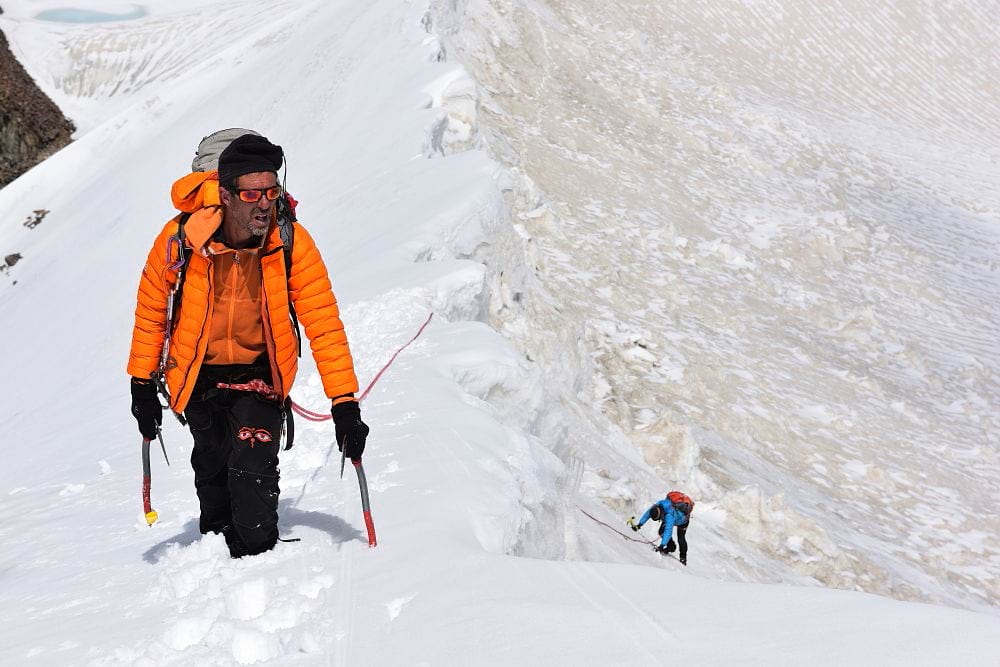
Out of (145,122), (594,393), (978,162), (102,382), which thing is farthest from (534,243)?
(978,162)

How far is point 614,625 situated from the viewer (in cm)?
307

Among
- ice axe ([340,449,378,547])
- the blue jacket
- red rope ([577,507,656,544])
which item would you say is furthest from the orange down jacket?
the blue jacket

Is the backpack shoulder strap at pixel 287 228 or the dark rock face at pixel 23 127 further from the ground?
the backpack shoulder strap at pixel 287 228

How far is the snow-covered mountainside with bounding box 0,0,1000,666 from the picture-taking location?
3365mm

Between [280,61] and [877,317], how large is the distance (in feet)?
46.4

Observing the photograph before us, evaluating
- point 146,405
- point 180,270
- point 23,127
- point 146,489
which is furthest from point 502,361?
point 23,127

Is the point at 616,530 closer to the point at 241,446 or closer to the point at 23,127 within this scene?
the point at 241,446

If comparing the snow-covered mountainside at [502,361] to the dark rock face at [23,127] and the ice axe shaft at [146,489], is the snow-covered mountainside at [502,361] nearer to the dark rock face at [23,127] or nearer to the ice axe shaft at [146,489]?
the ice axe shaft at [146,489]

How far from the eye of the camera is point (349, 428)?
12.4 feet

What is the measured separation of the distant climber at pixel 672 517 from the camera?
29.3 feet

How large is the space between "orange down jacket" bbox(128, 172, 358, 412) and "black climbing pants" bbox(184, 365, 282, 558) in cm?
10

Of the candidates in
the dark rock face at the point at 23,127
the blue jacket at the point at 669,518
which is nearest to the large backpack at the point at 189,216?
the blue jacket at the point at 669,518

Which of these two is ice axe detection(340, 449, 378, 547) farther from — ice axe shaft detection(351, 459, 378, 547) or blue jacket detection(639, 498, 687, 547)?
blue jacket detection(639, 498, 687, 547)

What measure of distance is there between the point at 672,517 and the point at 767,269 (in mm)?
10902
